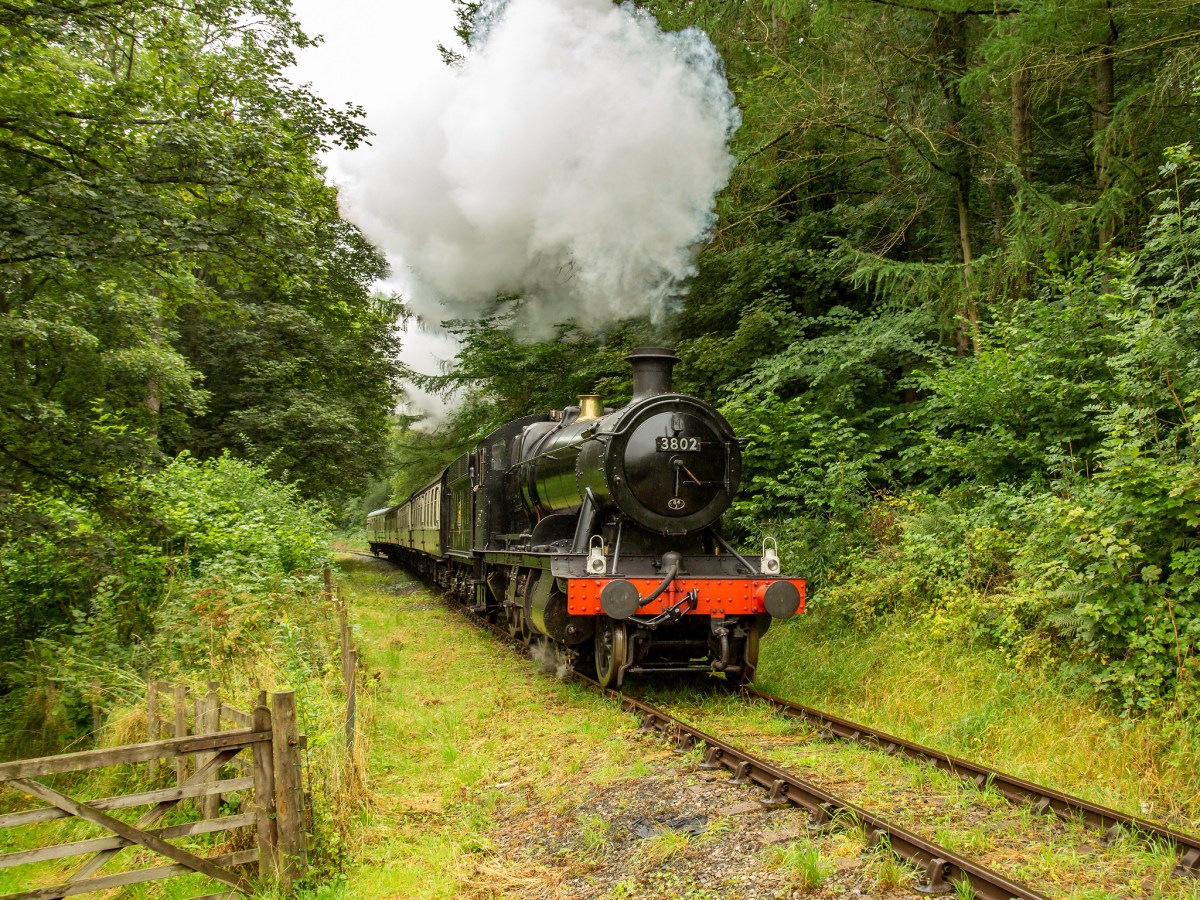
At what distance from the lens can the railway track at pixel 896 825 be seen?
3770 mm

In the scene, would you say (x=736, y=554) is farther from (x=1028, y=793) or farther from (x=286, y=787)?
(x=286, y=787)

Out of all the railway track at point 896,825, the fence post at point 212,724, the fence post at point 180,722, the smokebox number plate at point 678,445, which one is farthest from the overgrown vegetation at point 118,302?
the smokebox number plate at point 678,445

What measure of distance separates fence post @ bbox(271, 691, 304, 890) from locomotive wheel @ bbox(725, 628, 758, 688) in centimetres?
435

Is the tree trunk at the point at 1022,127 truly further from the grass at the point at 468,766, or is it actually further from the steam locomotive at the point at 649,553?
the grass at the point at 468,766

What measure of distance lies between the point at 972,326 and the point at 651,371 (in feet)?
12.9

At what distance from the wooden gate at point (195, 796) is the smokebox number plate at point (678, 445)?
4272 millimetres

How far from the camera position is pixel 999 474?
9.04 metres

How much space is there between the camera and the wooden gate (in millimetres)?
3725

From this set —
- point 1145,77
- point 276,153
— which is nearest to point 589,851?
point 276,153

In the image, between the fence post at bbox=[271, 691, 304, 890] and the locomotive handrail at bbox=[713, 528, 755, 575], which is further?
the locomotive handrail at bbox=[713, 528, 755, 575]

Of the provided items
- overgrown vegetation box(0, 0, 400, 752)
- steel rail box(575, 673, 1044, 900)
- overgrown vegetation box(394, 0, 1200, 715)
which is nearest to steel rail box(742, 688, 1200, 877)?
steel rail box(575, 673, 1044, 900)

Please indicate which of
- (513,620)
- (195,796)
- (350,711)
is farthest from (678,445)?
(195,796)

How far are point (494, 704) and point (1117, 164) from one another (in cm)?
837

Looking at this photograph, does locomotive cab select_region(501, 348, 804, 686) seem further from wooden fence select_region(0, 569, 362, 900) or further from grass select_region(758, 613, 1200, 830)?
wooden fence select_region(0, 569, 362, 900)
